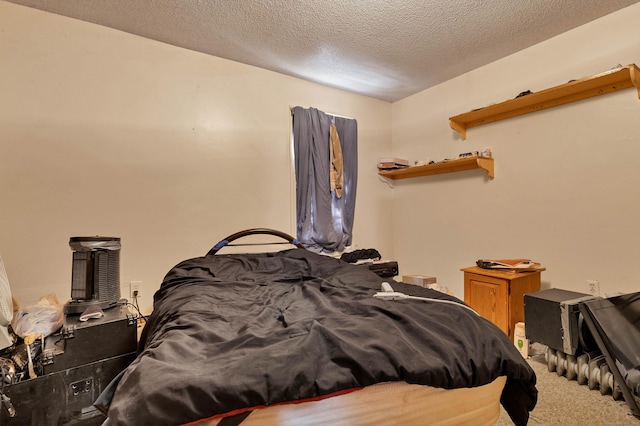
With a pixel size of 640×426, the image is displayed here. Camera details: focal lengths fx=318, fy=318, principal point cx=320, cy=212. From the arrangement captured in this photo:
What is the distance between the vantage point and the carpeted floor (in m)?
1.51

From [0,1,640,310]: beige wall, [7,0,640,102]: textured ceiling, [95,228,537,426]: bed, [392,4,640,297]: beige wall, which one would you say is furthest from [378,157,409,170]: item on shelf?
[95,228,537,426]: bed

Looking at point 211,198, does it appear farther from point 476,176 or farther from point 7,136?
point 476,176

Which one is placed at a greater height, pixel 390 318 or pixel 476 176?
pixel 476 176

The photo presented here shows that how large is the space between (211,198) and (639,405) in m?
2.92

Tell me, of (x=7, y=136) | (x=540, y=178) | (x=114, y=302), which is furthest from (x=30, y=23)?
(x=540, y=178)

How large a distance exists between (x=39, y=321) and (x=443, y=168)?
128 inches

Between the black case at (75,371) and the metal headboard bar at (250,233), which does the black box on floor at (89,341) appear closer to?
the black case at (75,371)

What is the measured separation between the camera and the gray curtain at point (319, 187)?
3109mm

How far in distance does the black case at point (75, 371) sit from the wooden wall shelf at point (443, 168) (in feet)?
9.02

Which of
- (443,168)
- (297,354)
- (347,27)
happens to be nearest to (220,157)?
(347,27)

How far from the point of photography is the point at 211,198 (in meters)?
2.71

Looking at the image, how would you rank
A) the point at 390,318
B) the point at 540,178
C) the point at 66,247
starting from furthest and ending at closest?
the point at 540,178
the point at 66,247
the point at 390,318

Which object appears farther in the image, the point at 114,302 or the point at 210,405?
the point at 114,302

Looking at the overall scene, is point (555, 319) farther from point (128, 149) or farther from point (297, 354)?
point (128, 149)
